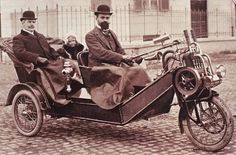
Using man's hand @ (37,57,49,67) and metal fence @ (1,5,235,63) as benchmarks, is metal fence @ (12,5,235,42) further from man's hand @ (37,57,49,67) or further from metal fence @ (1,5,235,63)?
man's hand @ (37,57,49,67)

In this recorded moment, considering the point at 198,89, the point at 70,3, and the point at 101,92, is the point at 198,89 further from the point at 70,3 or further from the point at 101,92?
the point at 70,3

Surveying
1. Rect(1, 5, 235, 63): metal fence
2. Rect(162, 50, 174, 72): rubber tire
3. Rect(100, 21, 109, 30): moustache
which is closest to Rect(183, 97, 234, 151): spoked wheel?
Rect(162, 50, 174, 72): rubber tire

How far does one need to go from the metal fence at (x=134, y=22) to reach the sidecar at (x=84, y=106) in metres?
8.31

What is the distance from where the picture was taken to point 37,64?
22.3 ft

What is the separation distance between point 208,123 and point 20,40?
2929 mm

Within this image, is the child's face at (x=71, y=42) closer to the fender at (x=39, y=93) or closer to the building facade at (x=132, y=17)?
the fender at (x=39, y=93)

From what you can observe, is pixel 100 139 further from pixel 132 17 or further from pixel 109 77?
pixel 132 17

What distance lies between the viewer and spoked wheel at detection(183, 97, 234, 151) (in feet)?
17.8

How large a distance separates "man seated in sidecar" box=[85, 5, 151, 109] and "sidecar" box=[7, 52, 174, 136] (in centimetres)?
12

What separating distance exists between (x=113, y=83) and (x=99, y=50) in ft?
1.72

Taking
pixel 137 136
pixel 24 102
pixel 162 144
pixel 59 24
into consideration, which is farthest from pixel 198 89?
pixel 59 24

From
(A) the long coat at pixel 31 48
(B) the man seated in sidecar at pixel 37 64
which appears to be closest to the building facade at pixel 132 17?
(A) the long coat at pixel 31 48

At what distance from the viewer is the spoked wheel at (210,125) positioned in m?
5.44

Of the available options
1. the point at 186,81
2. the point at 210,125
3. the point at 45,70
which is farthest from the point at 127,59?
the point at 210,125
